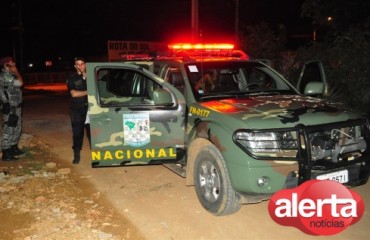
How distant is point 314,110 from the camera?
4.34 metres

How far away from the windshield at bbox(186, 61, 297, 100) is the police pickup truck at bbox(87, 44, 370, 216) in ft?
0.05

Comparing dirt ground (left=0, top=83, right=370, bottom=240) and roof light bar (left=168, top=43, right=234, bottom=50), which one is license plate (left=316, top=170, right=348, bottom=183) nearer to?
dirt ground (left=0, top=83, right=370, bottom=240)

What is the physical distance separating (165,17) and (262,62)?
4007 centimetres

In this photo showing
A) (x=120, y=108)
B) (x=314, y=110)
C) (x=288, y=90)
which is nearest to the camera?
(x=314, y=110)

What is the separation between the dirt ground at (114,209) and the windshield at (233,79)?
140 cm

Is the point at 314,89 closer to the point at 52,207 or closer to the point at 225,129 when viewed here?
the point at 225,129

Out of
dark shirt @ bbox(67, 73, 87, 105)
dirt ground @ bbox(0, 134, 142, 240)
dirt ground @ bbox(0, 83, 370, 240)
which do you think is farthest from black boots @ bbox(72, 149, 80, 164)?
dark shirt @ bbox(67, 73, 87, 105)

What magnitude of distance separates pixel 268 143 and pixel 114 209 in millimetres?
2056

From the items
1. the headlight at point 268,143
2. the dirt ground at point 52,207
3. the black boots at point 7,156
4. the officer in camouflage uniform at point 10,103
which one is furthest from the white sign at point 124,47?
the headlight at point 268,143

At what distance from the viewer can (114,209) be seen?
4.88m

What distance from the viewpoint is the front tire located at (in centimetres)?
426

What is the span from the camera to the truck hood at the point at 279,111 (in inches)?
160

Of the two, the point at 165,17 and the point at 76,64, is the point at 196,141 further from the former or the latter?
the point at 165,17

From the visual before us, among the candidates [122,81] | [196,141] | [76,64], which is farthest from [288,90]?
[76,64]
